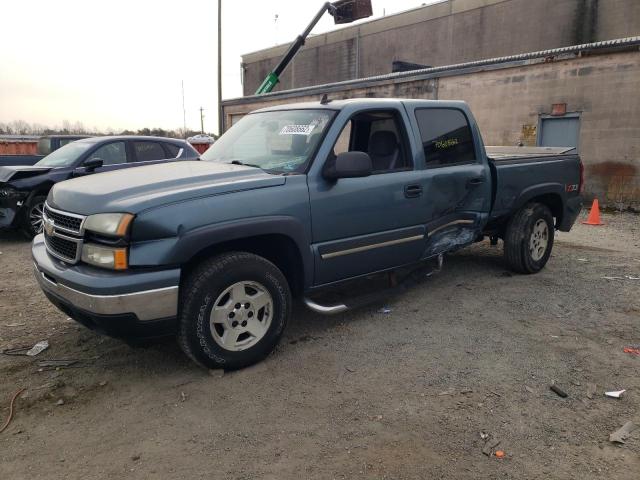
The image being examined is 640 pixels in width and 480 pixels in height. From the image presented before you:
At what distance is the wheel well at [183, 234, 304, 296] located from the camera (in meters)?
3.37

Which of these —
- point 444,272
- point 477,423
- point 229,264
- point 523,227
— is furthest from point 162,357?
point 523,227

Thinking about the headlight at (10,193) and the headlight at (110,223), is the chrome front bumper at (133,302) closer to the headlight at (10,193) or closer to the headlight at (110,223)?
the headlight at (110,223)

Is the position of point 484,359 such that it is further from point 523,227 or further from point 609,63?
point 609,63

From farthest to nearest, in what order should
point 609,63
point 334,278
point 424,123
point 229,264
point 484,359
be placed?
point 609,63
point 424,123
point 334,278
point 484,359
point 229,264

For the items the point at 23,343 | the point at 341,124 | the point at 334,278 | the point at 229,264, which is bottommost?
the point at 23,343

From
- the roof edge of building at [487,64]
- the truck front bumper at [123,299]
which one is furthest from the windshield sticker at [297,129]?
the roof edge of building at [487,64]

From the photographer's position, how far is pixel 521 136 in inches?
522

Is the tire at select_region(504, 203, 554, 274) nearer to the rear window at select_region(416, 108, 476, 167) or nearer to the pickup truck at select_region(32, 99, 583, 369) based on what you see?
the pickup truck at select_region(32, 99, 583, 369)

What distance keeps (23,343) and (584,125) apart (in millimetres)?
12511

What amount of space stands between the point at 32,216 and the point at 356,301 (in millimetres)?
6037

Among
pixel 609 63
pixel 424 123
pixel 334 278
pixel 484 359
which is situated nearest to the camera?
pixel 484 359

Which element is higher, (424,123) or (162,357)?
(424,123)

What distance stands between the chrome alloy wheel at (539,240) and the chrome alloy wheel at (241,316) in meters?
3.60

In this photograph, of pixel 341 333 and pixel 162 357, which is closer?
pixel 162 357
